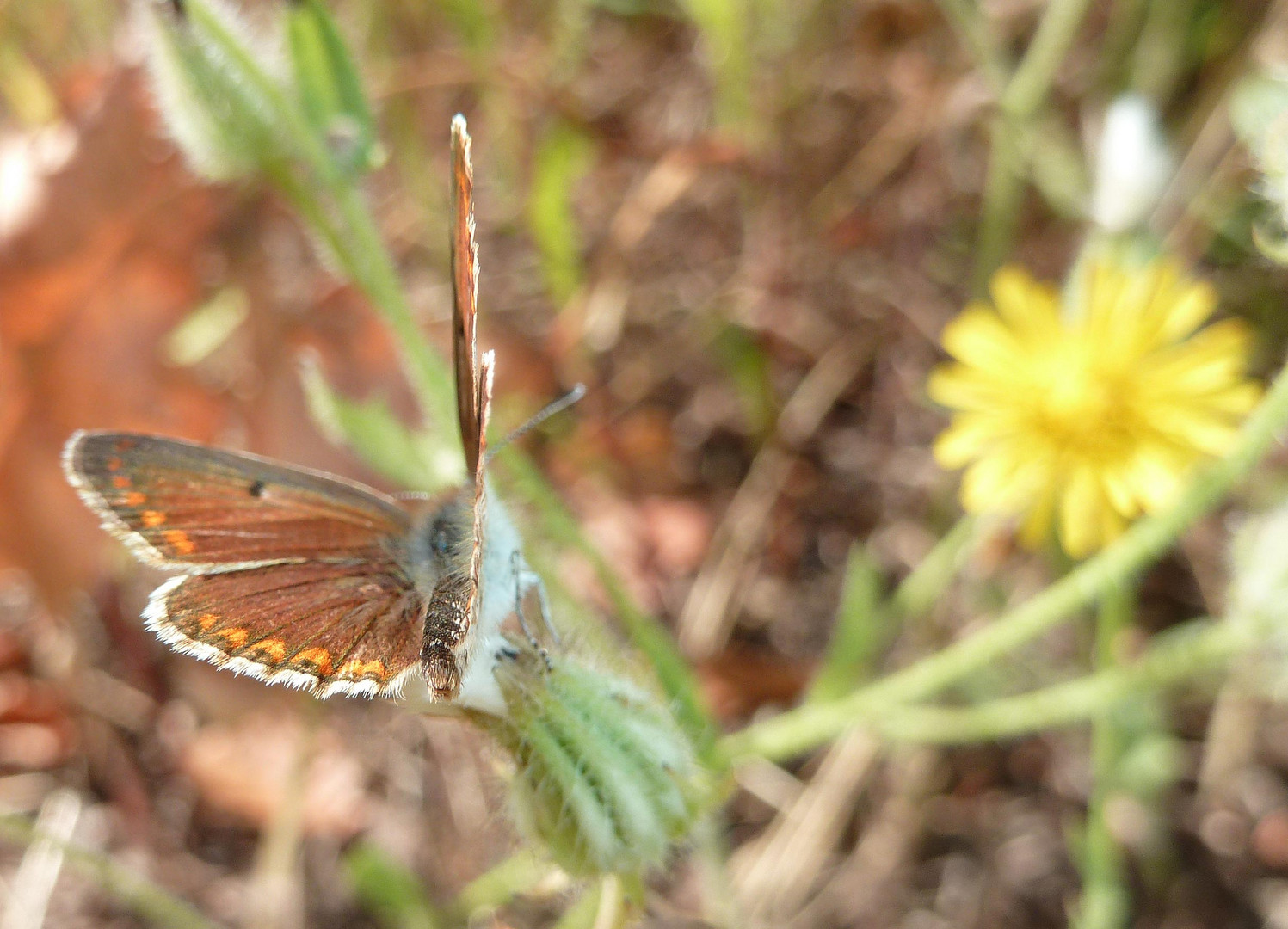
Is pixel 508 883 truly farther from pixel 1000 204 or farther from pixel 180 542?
pixel 1000 204

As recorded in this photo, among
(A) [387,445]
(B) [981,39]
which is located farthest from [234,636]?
(B) [981,39]

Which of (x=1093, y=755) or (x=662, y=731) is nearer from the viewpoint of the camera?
(x=662, y=731)

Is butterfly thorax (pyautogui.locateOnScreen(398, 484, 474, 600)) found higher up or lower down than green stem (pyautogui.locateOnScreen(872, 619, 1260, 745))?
higher up

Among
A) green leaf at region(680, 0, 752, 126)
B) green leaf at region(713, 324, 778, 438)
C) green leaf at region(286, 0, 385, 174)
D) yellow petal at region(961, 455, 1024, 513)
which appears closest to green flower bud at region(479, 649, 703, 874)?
yellow petal at region(961, 455, 1024, 513)

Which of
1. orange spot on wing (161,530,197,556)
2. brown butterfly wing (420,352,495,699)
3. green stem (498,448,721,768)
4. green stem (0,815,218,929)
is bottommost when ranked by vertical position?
green stem (0,815,218,929)

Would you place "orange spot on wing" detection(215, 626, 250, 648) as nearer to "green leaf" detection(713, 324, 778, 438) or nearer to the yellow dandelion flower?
the yellow dandelion flower

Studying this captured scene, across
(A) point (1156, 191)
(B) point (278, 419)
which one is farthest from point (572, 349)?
(A) point (1156, 191)

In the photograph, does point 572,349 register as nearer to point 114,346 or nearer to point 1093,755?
point 114,346

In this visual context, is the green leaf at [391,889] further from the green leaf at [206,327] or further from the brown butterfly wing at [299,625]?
the green leaf at [206,327]
